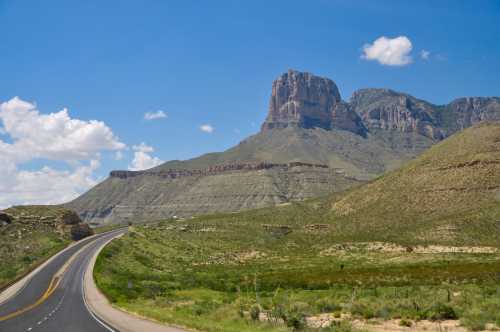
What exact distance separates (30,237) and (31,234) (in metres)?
1.35

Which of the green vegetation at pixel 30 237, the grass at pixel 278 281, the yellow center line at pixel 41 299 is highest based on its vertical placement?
the green vegetation at pixel 30 237

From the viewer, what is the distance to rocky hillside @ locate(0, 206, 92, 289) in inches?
2537

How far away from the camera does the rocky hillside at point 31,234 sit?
64431 mm

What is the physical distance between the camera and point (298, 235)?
9944 cm

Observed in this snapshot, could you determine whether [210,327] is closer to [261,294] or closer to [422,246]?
[261,294]

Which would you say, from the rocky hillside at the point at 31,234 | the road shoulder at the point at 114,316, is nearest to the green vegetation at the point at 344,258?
the road shoulder at the point at 114,316

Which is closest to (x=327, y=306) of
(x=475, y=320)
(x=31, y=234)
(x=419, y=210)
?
(x=475, y=320)

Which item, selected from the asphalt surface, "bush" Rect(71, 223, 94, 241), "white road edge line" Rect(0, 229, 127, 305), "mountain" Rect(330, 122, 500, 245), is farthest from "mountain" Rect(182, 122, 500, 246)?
the asphalt surface

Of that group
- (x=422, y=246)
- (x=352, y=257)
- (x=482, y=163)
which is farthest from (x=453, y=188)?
(x=352, y=257)

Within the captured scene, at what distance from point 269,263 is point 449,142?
7087 centimetres

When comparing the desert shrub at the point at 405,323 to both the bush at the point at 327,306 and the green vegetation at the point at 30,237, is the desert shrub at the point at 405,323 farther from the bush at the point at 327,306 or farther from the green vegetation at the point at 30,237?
the green vegetation at the point at 30,237

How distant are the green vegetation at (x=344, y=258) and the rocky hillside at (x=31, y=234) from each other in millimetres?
9914

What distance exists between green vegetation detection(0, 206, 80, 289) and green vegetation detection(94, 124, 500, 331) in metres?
9.64

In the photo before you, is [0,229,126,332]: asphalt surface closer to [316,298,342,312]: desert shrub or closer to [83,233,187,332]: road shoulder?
[83,233,187,332]: road shoulder
